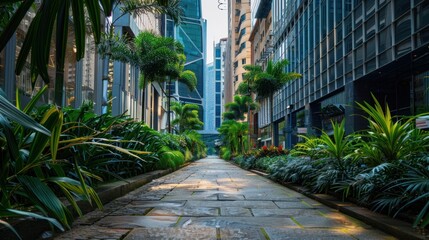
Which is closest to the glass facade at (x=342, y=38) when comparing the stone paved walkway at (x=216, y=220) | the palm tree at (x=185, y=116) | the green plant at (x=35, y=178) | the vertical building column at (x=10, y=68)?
the stone paved walkway at (x=216, y=220)

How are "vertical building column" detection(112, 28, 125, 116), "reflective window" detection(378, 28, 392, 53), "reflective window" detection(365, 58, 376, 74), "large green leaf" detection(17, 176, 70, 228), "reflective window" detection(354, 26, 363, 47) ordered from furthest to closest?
"vertical building column" detection(112, 28, 125, 116), "reflective window" detection(354, 26, 363, 47), "reflective window" detection(365, 58, 376, 74), "reflective window" detection(378, 28, 392, 53), "large green leaf" detection(17, 176, 70, 228)

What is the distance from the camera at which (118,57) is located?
1978 cm

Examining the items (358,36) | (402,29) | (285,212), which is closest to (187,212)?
(285,212)

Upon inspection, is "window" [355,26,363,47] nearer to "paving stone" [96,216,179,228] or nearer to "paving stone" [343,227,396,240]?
"paving stone" [343,227,396,240]

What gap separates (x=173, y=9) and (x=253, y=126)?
53538mm

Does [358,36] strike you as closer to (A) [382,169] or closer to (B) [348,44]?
(B) [348,44]

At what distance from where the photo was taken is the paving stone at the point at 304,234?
4.09 meters

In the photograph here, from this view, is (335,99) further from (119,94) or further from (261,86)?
(119,94)

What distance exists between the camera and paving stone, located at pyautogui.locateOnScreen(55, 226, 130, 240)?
3.89 m

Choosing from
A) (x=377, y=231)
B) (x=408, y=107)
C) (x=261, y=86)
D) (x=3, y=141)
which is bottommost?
(x=377, y=231)

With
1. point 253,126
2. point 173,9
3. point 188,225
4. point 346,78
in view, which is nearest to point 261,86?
point 346,78

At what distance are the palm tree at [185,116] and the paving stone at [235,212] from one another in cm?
4644

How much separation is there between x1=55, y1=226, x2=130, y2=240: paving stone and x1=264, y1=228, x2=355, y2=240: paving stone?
58.7 inches

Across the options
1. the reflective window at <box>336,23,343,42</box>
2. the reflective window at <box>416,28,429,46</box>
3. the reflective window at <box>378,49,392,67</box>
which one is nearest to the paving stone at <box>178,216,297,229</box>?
the reflective window at <box>416,28,429,46</box>
